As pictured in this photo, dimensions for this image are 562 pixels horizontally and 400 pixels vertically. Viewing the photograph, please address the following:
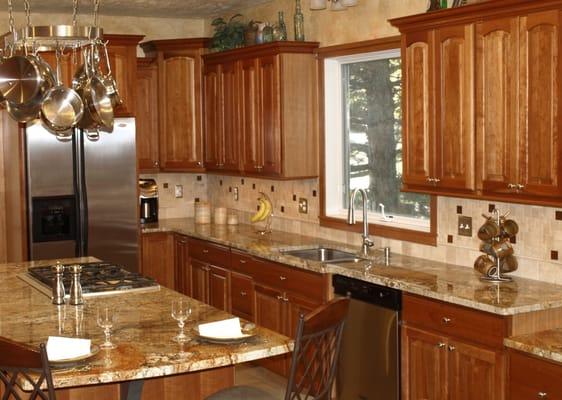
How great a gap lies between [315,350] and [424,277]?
5.51 ft

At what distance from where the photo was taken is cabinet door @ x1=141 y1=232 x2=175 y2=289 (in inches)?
304

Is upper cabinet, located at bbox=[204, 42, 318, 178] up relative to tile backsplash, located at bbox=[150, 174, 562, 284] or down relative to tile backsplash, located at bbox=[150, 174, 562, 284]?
up

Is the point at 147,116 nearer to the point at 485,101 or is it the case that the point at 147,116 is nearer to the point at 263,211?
the point at 263,211

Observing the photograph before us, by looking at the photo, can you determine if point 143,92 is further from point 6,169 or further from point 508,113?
point 508,113

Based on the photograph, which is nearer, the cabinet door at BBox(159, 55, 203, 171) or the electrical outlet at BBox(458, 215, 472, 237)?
the electrical outlet at BBox(458, 215, 472, 237)

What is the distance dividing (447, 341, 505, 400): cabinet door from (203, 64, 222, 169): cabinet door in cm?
368

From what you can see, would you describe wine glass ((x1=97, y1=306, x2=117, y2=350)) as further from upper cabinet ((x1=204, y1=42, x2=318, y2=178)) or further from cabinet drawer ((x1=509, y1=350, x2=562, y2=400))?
upper cabinet ((x1=204, y1=42, x2=318, y2=178))

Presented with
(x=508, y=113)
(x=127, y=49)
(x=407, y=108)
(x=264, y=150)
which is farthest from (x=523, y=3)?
(x=127, y=49)

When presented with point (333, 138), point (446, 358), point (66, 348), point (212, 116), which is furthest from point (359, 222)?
point (66, 348)

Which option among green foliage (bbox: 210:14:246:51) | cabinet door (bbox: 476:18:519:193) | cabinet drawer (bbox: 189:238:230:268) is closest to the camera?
cabinet door (bbox: 476:18:519:193)

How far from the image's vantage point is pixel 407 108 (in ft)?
16.9

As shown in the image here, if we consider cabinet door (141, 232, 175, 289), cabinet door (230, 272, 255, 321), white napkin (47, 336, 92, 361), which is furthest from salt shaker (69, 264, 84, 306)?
cabinet door (141, 232, 175, 289)

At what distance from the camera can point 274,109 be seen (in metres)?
6.64

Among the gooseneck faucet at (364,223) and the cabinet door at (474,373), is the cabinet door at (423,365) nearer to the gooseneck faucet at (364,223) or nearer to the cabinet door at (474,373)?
the cabinet door at (474,373)
